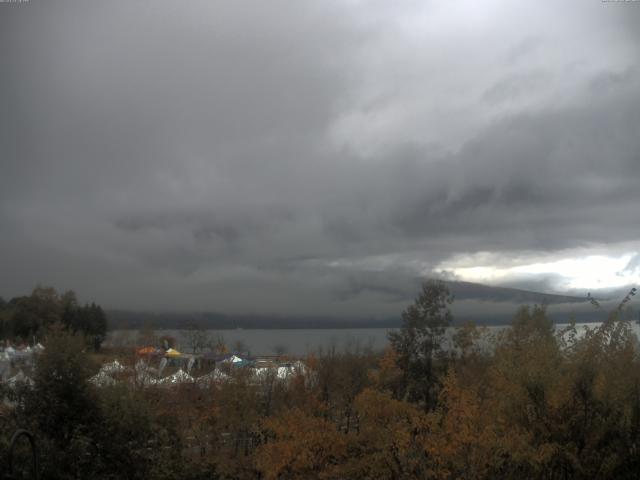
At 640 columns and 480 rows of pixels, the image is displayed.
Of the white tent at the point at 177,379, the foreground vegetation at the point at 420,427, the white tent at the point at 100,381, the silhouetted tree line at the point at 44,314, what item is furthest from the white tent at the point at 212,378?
the silhouetted tree line at the point at 44,314

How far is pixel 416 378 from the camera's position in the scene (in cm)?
3888

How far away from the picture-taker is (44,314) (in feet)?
342

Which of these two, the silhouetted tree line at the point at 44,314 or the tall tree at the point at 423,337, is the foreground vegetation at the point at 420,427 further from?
the silhouetted tree line at the point at 44,314

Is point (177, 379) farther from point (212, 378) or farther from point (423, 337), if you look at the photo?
point (423, 337)

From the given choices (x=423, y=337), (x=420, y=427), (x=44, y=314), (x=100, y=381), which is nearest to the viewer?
(x=420, y=427)

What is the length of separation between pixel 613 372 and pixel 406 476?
7504mm

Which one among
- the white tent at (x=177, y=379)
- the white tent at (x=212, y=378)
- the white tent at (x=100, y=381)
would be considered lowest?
the white tent at (x=177, y=379)

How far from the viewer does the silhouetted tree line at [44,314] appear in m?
101

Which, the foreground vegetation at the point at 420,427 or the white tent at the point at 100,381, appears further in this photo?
the white tent at the point at 100,381

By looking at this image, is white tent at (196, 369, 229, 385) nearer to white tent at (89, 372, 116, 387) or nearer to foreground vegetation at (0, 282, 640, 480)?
white tent at (89, 372, 116, 387)

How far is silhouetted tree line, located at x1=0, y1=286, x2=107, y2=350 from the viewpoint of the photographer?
331ft

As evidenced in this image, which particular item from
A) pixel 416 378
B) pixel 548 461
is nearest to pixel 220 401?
pixel 416 378

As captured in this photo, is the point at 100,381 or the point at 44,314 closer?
the point at 100,381

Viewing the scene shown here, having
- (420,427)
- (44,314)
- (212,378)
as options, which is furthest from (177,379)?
(44,314)
